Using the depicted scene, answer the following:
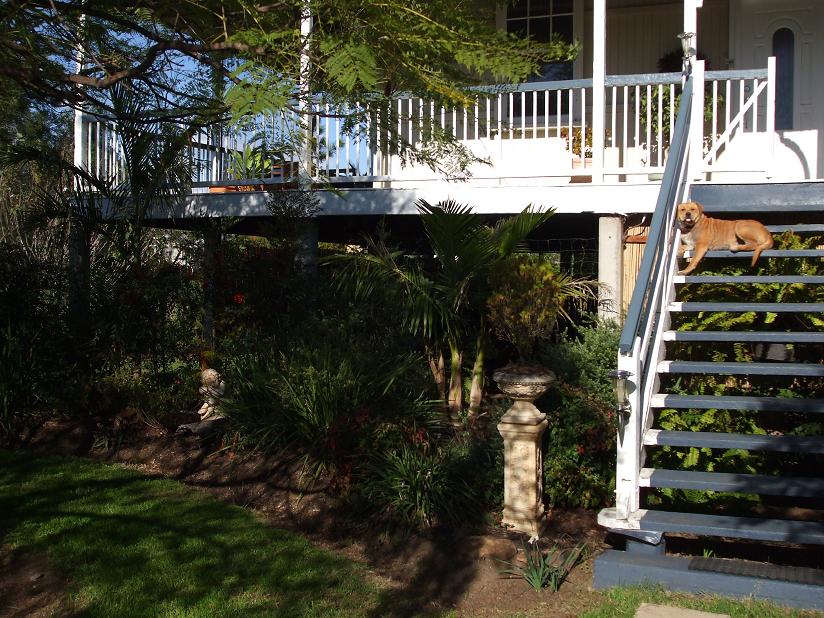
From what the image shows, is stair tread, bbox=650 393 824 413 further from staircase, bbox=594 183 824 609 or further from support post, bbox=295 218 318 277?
support post, bbox=295 218 318 277

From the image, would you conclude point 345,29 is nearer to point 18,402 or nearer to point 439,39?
point 439,39

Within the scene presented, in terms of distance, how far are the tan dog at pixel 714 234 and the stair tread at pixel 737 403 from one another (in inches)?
54.0

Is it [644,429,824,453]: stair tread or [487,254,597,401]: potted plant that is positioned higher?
[487,254,597,401]: potted plant

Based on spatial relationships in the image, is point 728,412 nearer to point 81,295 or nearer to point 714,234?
point 714,234

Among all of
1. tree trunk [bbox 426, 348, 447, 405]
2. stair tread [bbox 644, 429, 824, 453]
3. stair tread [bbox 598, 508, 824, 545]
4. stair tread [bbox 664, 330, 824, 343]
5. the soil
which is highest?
stair tread [bbox 664, 330, 824, 343]

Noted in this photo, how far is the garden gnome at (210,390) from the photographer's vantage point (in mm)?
8023

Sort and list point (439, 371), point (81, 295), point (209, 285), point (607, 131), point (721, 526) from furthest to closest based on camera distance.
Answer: point (607, 131) < point (81, 295) < point (209, 285) < point (439, 371) < point (721, 526)

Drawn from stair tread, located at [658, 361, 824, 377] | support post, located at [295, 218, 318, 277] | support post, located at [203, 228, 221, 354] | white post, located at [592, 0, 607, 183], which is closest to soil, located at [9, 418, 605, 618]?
support post, located at [203, 228, 221, 354]

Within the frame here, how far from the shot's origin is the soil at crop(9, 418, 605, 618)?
4.79 m

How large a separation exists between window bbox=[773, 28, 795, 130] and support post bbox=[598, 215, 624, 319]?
3498mm


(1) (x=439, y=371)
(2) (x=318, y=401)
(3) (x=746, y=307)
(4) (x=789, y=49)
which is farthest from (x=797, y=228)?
(4) (x=789, y=49)

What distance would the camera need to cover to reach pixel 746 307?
575 centimetres

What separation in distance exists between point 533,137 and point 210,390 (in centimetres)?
405

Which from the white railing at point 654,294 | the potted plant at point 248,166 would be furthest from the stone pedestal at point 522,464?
the potted plant at point 248,166
